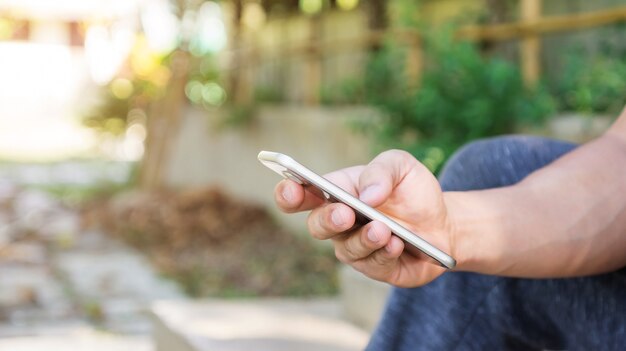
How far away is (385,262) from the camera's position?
3.56 feet

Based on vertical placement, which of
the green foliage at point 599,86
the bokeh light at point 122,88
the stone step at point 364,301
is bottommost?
the bokeh light at point 122,88

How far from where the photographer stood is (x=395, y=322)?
138cm

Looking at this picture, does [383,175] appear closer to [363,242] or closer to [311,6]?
[363,242]

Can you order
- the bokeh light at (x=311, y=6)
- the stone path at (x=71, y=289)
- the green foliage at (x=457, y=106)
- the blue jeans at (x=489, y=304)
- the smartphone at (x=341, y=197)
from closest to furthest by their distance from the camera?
the smartphone at (x=341, y=197), the blue jeans at (x=489, y=304), the green foliage at (x=457, y=106), the stone path at (x=71, y=289), the bokeh light at (x=311, y=6)

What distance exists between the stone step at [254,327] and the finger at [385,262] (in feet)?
2.79

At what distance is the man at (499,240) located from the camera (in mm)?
1082

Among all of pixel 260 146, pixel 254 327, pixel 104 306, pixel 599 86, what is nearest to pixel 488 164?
pixel 254 327

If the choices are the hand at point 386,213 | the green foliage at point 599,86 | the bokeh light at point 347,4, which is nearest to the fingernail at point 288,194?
the hand at point 386,213

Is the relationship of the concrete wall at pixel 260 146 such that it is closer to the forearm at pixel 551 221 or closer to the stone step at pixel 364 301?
the stone step at pixel 364 301

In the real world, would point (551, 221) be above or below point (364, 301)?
above

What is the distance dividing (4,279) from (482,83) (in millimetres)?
2833

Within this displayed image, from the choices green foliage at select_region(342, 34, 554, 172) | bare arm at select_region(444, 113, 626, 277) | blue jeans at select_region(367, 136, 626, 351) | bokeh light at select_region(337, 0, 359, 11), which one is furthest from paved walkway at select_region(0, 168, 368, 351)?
bokeh light at select_region(337, 0, 359, 11)

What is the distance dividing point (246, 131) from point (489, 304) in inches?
274

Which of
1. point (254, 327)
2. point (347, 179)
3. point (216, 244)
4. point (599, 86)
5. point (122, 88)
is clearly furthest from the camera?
point (122, 88)
